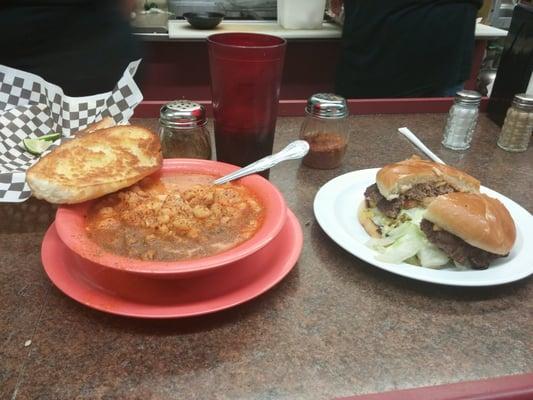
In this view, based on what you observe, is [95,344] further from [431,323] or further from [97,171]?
[431,323]

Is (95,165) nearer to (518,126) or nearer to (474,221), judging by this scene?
(474,221)

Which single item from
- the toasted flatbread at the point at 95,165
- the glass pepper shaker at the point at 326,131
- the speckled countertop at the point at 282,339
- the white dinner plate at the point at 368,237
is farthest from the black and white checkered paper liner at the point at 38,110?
the white dinner plate at the point at 368,237

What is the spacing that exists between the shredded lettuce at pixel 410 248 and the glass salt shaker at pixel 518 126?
0.84m

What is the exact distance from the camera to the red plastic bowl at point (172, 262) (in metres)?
A: 0.83

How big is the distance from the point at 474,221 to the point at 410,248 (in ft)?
0.48

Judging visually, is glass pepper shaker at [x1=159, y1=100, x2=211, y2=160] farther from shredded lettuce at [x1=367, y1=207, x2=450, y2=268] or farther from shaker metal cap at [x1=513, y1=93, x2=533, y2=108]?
shaker metal cap at [x1=513, y1=93, x2=533, y2=108]

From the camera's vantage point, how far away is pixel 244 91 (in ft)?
4.05

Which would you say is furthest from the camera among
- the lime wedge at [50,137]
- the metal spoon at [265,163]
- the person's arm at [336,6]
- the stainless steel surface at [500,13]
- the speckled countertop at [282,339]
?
the stainless steel surface at [500,13]

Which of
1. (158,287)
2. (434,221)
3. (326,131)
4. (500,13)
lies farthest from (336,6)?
(158,287)

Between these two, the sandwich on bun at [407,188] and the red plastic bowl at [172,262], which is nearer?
the red plastic bowl at [172,262]

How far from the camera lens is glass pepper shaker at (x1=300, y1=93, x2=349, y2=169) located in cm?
149

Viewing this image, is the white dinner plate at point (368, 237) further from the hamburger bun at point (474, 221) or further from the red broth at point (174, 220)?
the red broth at point (174, 220)

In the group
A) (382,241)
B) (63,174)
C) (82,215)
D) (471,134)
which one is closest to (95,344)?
(82,215)

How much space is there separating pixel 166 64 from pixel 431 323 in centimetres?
295
